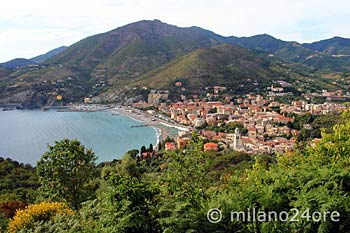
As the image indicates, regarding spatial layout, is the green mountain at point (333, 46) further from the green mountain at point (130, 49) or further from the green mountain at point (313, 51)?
the green mountain at point (130, 49)

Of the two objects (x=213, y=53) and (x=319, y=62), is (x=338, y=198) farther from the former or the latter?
(x=319, y=62)

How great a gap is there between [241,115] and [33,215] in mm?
44960

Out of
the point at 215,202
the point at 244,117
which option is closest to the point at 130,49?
the point at 244,117

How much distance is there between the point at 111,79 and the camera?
9219 centimetres

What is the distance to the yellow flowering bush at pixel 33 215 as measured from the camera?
6.02 meters

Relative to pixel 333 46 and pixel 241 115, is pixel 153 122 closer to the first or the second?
pixel 241 115

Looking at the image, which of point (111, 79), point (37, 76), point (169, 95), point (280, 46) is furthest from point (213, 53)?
point (280, 46)

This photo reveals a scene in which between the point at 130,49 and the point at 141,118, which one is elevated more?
the point at 130,49

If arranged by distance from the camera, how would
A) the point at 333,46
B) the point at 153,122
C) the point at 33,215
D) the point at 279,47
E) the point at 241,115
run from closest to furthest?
the point at 33,215 → the point at 241,115 → the point at 153,122 → the point at 333,46 → the point at 279,47

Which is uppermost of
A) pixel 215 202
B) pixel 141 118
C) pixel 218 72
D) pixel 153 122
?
pixel 218 72

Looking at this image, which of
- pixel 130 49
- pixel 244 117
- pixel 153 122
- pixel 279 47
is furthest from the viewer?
pixel 279 47

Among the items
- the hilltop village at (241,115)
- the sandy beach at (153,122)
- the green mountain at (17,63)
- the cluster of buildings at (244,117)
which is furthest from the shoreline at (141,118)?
the green mountain at (17,63)

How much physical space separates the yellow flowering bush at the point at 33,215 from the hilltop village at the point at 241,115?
21081 mm

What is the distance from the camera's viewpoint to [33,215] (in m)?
6.38
